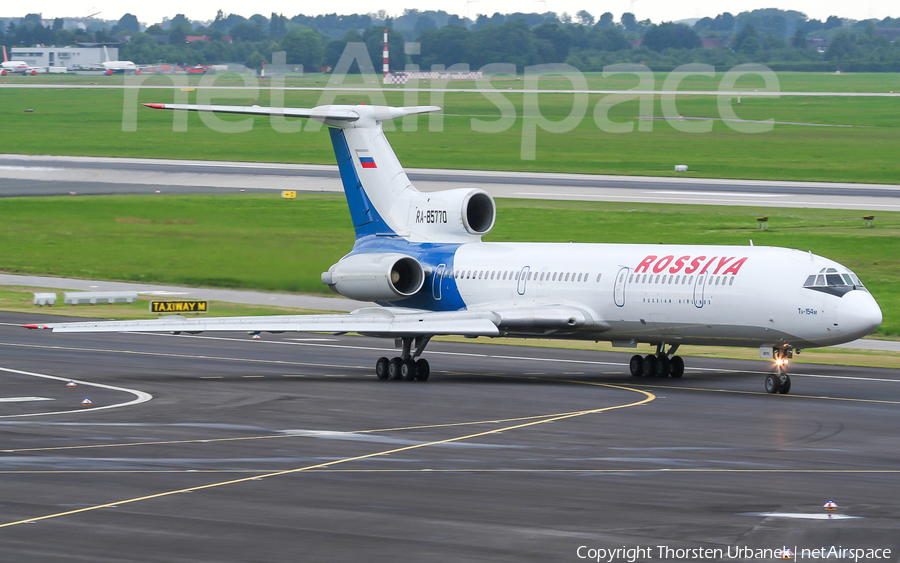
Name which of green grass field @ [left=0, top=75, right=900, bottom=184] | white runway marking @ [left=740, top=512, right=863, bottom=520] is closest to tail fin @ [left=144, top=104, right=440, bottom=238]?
white runway marking @ [left=740, top=512, right=863, bottom=520]

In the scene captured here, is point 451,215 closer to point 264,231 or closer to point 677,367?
point 677,367

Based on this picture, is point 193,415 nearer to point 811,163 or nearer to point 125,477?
point 125,477

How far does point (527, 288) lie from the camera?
38.9m

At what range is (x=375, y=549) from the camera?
695 inches

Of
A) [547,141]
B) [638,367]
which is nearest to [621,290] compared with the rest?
[638,367]

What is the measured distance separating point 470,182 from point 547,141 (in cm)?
4165

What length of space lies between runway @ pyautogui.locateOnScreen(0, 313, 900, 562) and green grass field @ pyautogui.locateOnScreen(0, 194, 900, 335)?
47.8ft

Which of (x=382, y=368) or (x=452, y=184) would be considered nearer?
(x=382, y=368)

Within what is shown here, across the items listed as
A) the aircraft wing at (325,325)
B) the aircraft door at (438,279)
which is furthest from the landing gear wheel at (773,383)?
the aircraft door at (438,279)

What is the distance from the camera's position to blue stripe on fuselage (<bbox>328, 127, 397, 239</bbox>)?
42.5 meters

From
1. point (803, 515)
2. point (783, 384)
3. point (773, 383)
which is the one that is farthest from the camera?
point (773, 383)

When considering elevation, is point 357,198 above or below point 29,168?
above

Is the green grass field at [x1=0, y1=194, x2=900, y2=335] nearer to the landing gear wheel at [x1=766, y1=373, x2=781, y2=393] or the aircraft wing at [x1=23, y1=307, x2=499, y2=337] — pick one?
the aircraft wing at [x1=23, y1=307, x2=499, y2=337]

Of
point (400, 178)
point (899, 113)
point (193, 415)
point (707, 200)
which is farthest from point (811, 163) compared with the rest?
point (193, 415)
